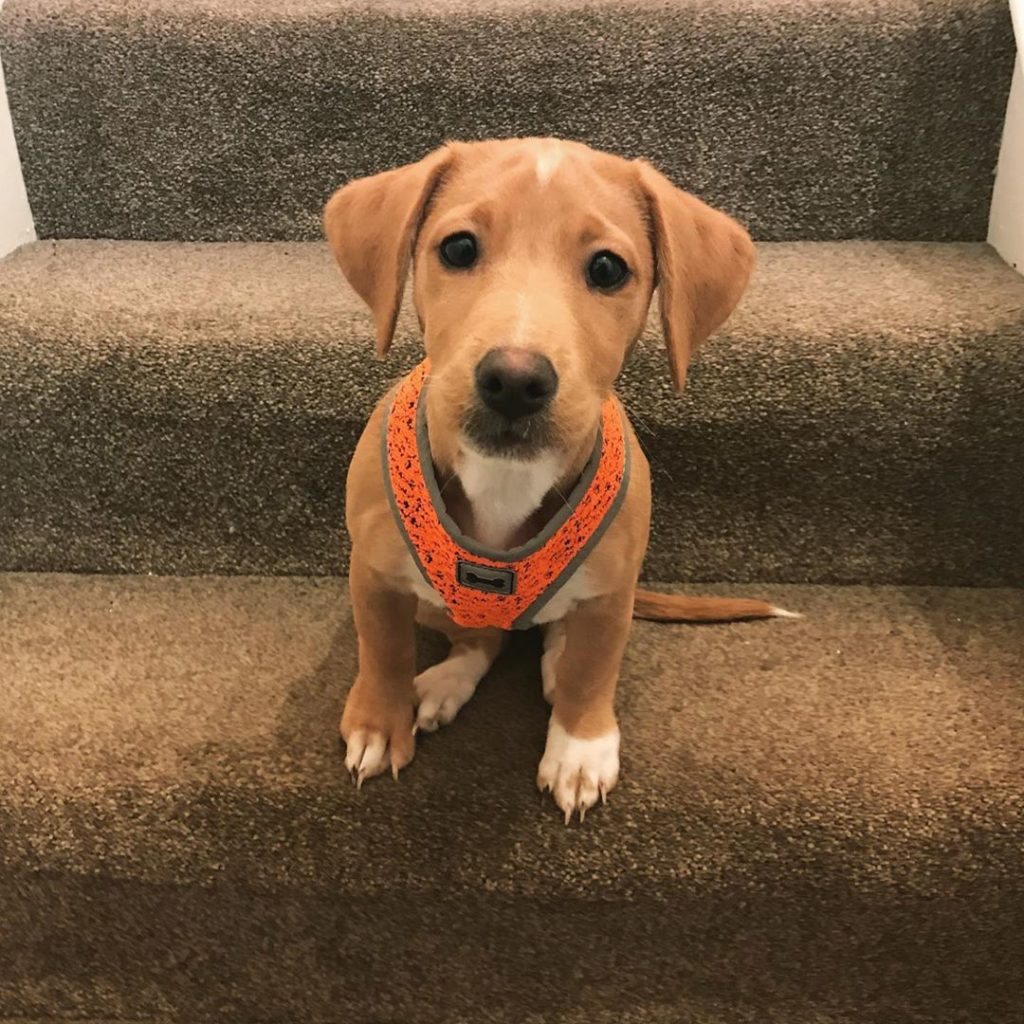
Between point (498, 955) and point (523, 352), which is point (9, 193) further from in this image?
point (498, 955)

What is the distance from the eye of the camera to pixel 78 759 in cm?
119

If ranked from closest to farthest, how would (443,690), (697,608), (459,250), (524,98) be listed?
(459,250) < (443,690) < (697,608) < (524,98)

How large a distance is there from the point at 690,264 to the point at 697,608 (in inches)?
21.4

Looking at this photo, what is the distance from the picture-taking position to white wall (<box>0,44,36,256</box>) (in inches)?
67.1

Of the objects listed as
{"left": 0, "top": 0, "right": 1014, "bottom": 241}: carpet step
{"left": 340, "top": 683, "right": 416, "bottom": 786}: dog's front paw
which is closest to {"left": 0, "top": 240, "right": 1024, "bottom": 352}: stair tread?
{"left": 0, "top": 0, "right": 1014, "bottom": 241}: carpet step

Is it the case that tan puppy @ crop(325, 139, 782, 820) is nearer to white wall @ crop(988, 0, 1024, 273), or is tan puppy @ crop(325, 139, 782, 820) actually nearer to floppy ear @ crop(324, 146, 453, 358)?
floppy ear @ crop(324, 146, 453, 358)

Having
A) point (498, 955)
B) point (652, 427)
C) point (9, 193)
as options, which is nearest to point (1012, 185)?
point (652, 427)

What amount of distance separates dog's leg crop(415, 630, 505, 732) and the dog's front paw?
5cm

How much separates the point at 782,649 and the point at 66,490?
1090 mm

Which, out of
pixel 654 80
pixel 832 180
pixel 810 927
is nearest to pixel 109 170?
pixel 654 80

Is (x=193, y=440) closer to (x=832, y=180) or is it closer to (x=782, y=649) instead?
(x=782, y=649)

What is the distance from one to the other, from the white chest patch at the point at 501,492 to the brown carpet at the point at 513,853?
0.90ft

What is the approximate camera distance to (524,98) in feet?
5.62

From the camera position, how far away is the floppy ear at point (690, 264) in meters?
1.06
